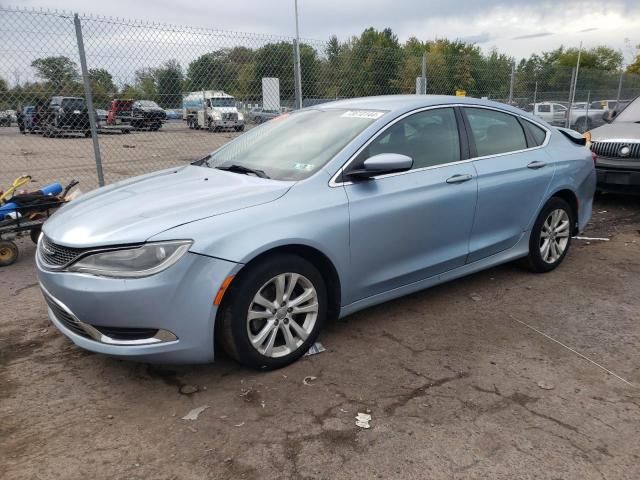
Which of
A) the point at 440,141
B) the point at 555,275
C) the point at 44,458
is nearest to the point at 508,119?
the point at 440,141

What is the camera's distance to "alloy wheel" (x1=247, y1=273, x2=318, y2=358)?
3.00m

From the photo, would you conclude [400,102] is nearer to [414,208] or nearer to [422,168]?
[422,168]

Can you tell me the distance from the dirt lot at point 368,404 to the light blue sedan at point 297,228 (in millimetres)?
307

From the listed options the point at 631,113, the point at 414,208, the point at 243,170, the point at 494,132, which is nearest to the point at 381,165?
the point at 414,208

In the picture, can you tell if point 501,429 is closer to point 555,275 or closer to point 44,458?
point 44,458

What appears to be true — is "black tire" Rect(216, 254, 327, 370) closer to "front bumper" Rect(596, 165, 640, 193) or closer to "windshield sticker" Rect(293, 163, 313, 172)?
"windshield sticker" Rect(293, 163, 313, 172)

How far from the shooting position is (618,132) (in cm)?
751

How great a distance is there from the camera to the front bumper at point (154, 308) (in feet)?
8.71

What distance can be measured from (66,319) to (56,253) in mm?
381

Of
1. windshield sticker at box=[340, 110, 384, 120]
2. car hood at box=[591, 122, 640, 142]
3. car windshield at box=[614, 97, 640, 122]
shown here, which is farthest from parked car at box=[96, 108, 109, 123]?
car windshield at box=[614, 97, 640, 122]

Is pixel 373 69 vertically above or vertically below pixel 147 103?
above

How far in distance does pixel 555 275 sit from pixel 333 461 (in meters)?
3.37

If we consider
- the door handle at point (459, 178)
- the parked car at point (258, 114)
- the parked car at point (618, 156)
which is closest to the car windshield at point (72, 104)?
the parked car at point (258, 114)

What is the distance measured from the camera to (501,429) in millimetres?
2607
